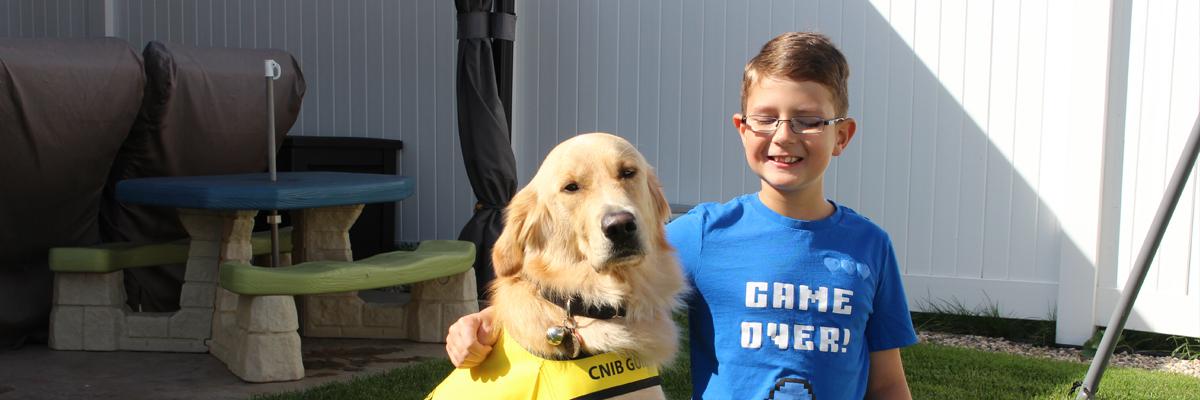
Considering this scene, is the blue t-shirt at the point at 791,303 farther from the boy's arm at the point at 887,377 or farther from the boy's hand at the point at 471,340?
the boy's hand at the point at 471,340

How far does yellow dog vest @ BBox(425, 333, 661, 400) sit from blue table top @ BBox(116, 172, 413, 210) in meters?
2.43

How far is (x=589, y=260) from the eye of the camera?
201 cm

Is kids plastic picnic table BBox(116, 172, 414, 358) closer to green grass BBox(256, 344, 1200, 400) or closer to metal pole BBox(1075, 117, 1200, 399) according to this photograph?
green grass BBox(256, 344, 1200, 400)

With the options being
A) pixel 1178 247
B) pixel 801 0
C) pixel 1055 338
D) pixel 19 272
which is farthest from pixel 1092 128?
pixel 19 272

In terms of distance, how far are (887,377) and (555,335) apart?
0.74 metres

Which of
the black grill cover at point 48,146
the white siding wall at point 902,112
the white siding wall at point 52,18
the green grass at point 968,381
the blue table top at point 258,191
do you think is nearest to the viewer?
the green grass at point 968,381

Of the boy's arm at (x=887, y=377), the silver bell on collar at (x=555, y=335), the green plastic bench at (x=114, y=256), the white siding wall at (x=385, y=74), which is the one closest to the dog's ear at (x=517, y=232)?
the silver bell on collar at (x=555, y=335)

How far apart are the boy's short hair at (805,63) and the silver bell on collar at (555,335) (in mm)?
632

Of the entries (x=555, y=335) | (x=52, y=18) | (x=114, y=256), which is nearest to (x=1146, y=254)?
(x=555, y=335)

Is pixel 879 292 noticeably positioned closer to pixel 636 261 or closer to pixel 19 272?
pixel 636 261

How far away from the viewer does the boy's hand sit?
1.98m

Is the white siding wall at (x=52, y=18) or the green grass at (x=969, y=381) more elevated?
the white siding wall at (x=52, y=18)

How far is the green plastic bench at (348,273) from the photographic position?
4.09 m

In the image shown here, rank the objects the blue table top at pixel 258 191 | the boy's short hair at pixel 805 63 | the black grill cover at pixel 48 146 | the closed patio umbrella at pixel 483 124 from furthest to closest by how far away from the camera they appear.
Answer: the closed patio umbrella at pixel 483 124, the black grill cover at pixel 48 146, the blue table top at pixel 258 191, the boy's short hair at pixel 805 63
